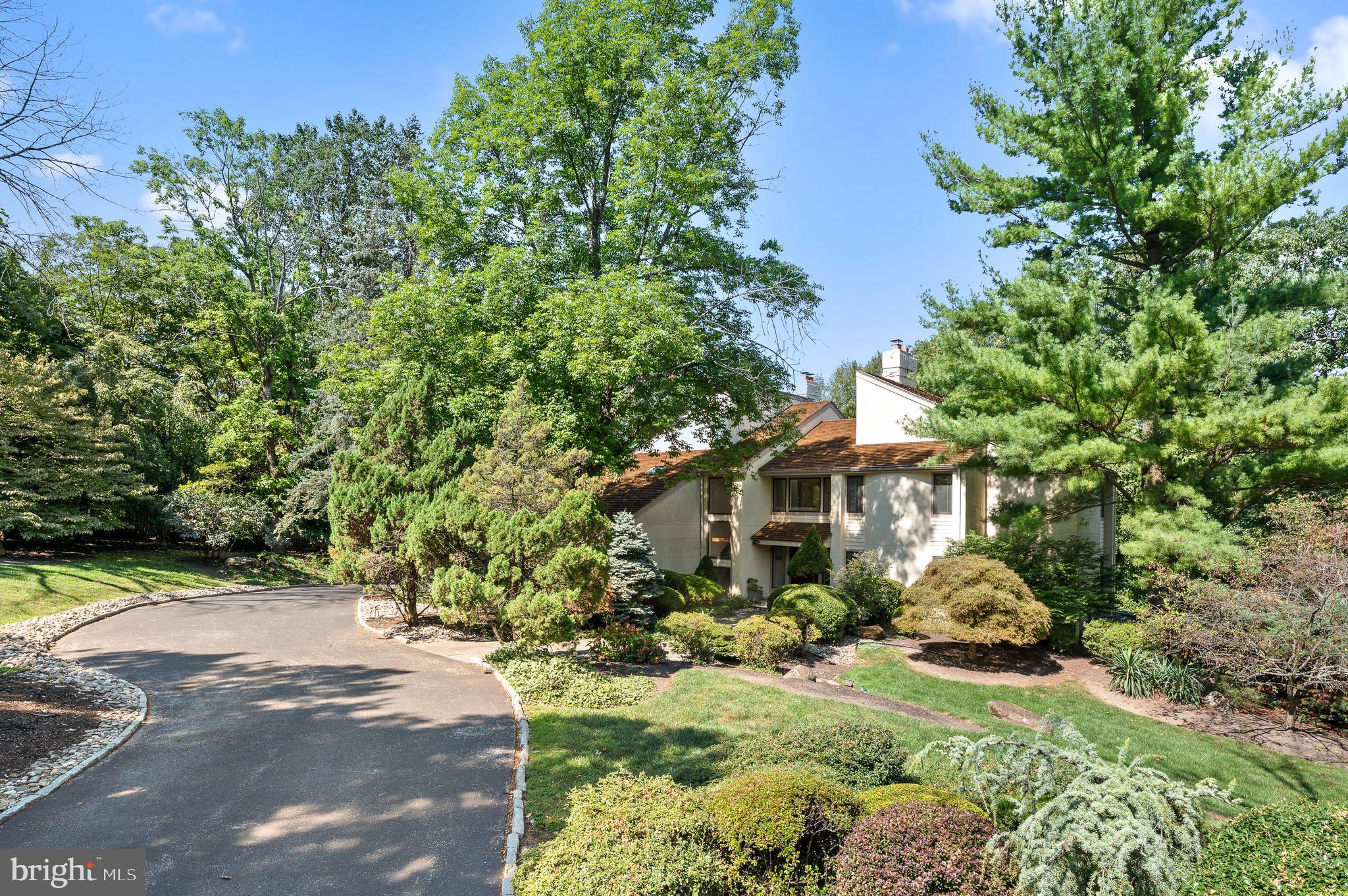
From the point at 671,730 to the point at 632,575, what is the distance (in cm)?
724

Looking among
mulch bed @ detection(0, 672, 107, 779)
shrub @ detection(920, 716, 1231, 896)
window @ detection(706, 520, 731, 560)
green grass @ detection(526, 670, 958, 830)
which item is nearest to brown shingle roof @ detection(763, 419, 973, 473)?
window @ detection(706, 520, 731, 560)

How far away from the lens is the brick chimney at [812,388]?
36.0m

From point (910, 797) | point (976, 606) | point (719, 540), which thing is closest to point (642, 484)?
point (719, 540)

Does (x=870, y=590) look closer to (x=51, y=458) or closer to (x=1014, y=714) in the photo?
(x=1014, y=714)

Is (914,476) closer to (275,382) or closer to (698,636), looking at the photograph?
(698,636)

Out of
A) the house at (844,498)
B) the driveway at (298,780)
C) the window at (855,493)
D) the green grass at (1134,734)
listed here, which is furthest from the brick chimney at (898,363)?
the driveway at (298,780)

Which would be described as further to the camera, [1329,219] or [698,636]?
[1329,219]

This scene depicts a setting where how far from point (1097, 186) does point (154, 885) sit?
68.7 feet

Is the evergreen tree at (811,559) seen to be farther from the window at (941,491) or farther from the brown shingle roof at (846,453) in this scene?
the window at (941,491)

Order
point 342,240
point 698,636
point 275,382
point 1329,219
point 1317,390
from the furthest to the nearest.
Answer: point 342,240
point 275,382
point 1329,219
point 698,636
point 1317,390

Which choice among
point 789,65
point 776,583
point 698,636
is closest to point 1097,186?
point 789,65

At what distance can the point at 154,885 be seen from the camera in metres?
5.59

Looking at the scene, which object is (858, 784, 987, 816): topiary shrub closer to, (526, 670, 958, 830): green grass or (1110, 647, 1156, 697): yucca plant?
(526, 670, 958, 830): green grass

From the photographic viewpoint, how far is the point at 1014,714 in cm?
1315
